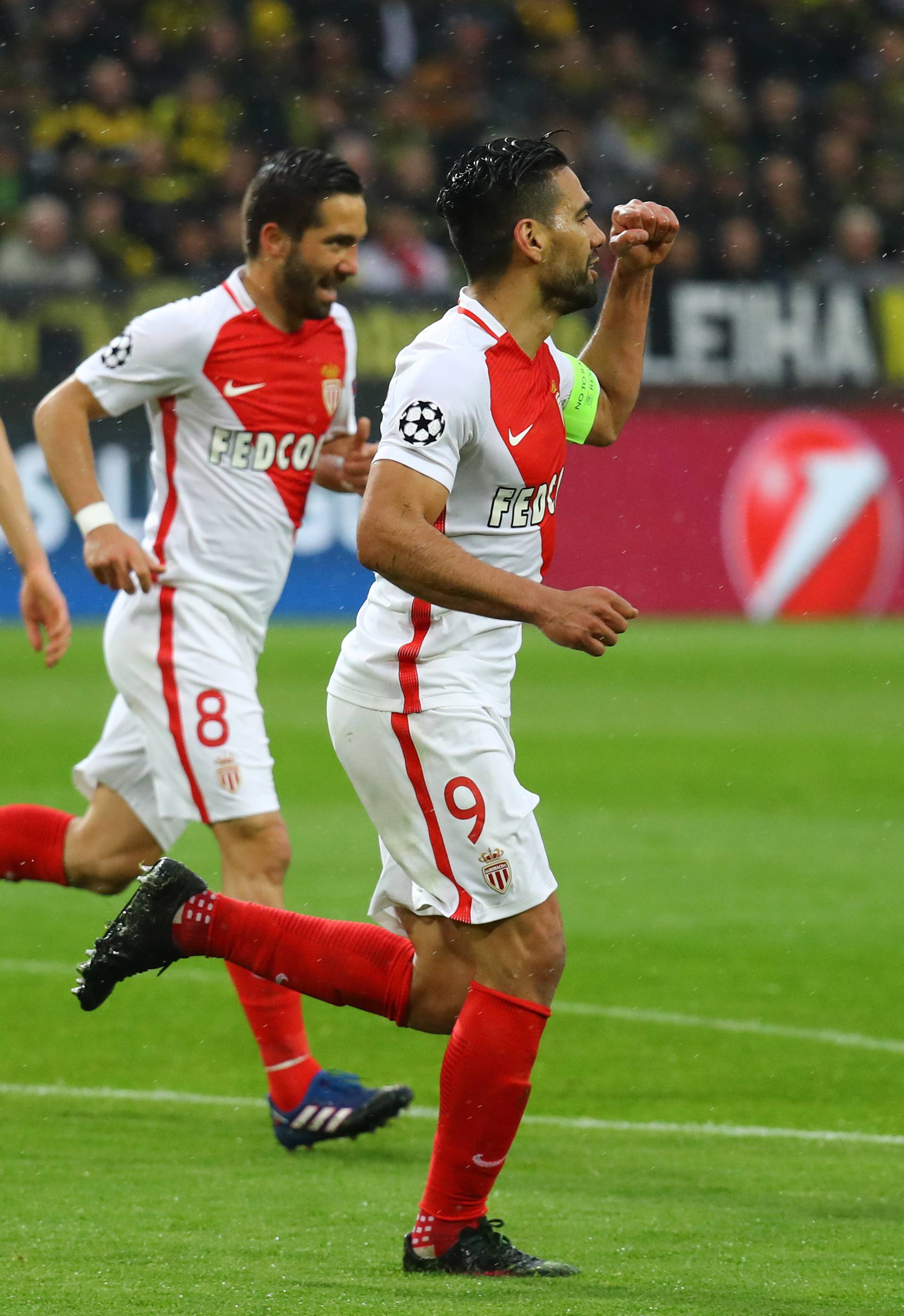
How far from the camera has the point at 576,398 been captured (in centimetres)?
407

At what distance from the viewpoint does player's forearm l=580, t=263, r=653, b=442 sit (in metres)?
4.29

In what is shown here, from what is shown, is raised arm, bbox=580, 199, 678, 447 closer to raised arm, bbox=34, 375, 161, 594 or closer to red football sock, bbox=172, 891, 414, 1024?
red football sock, bbox=172, 891, 414, 1024

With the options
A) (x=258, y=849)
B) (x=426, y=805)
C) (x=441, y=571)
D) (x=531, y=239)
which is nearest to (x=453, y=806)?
(x=426, y=805)

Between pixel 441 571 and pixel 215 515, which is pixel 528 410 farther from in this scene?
pixel 215 515

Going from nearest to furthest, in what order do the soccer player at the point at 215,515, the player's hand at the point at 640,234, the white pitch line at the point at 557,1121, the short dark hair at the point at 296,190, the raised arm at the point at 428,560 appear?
the raised arm at the point at 428,560 < the player's hand at the point at 640,234 < the white pitch line at the point at 557,1121 < the soccer player at the point at 215,515 < the short dark hair at the point at 296,190

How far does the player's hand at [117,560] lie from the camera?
15.5ft

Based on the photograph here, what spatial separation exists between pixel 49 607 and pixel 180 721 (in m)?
0.57

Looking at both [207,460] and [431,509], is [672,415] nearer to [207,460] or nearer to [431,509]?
[207,460]

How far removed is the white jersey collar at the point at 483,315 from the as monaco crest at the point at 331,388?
152 centimetres

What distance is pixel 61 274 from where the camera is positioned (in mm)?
17750

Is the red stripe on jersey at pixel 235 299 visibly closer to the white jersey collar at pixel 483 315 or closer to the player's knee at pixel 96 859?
the player's knee at pixel 96 859

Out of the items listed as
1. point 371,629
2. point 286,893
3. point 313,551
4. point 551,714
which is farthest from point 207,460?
point 313,551

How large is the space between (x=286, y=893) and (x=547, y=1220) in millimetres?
4065

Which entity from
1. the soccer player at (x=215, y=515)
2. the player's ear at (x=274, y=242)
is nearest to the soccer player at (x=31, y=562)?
the soccer player at (x=215, y=515)
